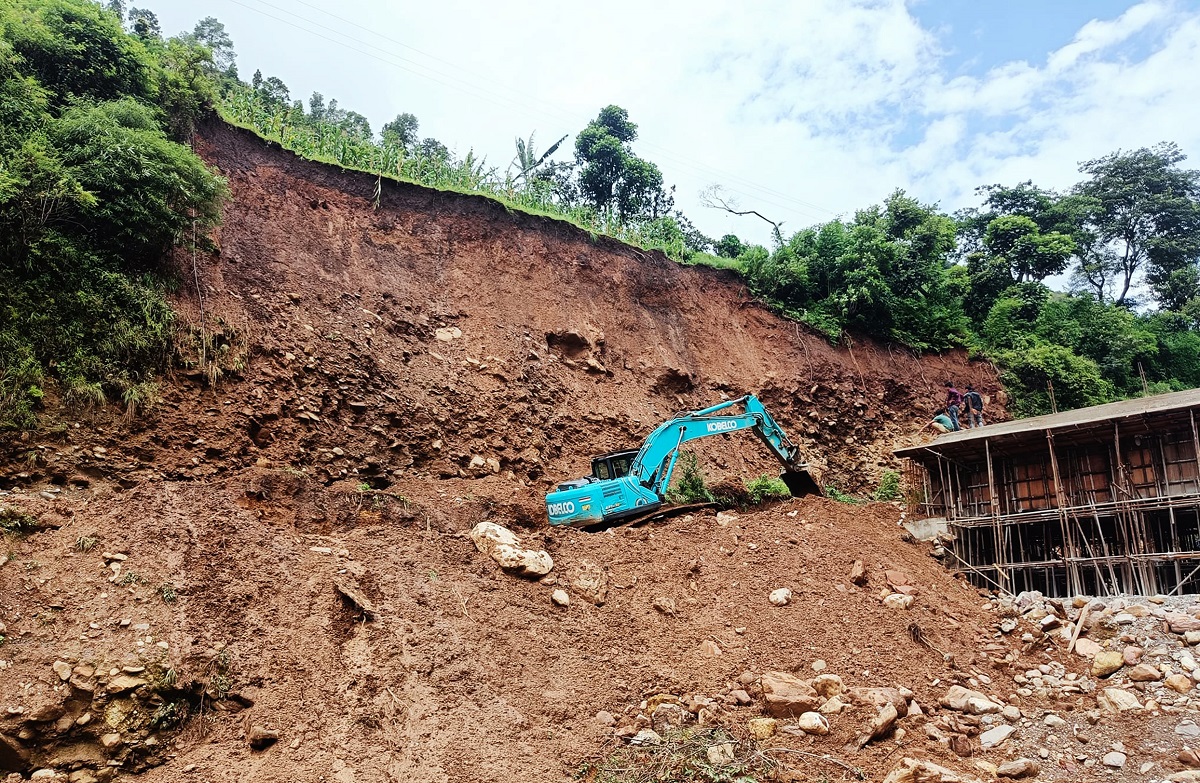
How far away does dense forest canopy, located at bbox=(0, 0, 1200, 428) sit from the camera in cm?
859

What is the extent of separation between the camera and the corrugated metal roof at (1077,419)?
10.8 meters

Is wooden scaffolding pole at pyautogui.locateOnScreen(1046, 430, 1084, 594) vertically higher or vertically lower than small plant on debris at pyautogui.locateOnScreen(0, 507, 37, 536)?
lower

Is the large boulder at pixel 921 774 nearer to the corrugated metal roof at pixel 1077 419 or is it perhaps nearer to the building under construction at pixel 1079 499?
the building under construction at pixel 1079 499

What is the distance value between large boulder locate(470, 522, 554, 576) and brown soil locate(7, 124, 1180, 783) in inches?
9.6

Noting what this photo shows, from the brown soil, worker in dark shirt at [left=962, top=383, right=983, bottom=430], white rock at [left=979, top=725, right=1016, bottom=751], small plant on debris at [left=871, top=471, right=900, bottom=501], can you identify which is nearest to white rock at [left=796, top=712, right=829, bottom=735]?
the brown soil

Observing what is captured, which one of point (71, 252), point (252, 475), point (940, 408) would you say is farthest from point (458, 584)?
point (940, 408)

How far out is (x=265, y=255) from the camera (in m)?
12.4

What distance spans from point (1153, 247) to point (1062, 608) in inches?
886

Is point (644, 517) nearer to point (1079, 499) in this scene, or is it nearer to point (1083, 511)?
point (1083, 511)

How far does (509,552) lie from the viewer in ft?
29.6

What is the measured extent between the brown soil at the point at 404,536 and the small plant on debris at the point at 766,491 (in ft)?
2.25

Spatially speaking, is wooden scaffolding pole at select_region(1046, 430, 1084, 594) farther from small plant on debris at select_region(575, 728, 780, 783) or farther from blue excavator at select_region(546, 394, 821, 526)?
small plant on debris at select_region(575, 728, 780, 783)

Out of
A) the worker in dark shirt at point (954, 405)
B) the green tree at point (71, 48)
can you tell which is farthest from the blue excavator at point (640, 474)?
the green tree at point (71, 48)

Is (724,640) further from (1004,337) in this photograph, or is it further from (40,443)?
(1004,337)
